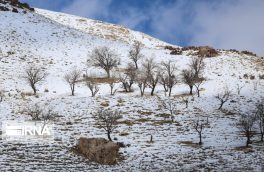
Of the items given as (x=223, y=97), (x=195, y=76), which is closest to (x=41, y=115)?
(x=223, y=97)

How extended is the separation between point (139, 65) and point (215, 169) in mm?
42152

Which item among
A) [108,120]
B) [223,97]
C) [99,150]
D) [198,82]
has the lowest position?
[99,150]

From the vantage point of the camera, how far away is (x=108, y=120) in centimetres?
3747

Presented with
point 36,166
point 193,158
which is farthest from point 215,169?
point 36,166

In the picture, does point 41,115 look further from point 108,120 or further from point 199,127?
point 199,127

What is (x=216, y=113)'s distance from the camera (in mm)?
45219

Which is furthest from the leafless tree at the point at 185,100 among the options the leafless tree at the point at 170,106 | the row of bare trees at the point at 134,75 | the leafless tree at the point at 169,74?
the leafless tree at the point at 169,74

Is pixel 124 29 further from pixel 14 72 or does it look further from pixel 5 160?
pixel 5 160

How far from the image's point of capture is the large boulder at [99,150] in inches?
1170

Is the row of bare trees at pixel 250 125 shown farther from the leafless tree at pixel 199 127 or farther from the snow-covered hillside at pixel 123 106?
the leafless tree at pixel 199 127

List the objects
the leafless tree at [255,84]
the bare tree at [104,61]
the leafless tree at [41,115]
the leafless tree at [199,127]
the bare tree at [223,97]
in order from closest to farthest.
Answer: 1. the leafless tree at [199,127]
2. the leafless tree at [41,115]
3. the bare tree at [223,97]
4. the leafless tree at [255,84]
5. the bare tree at [104,61]

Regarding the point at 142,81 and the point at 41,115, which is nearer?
the point at 41,115

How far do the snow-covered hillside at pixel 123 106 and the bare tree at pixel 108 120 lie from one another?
757mm

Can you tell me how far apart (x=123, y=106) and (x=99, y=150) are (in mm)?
17539
